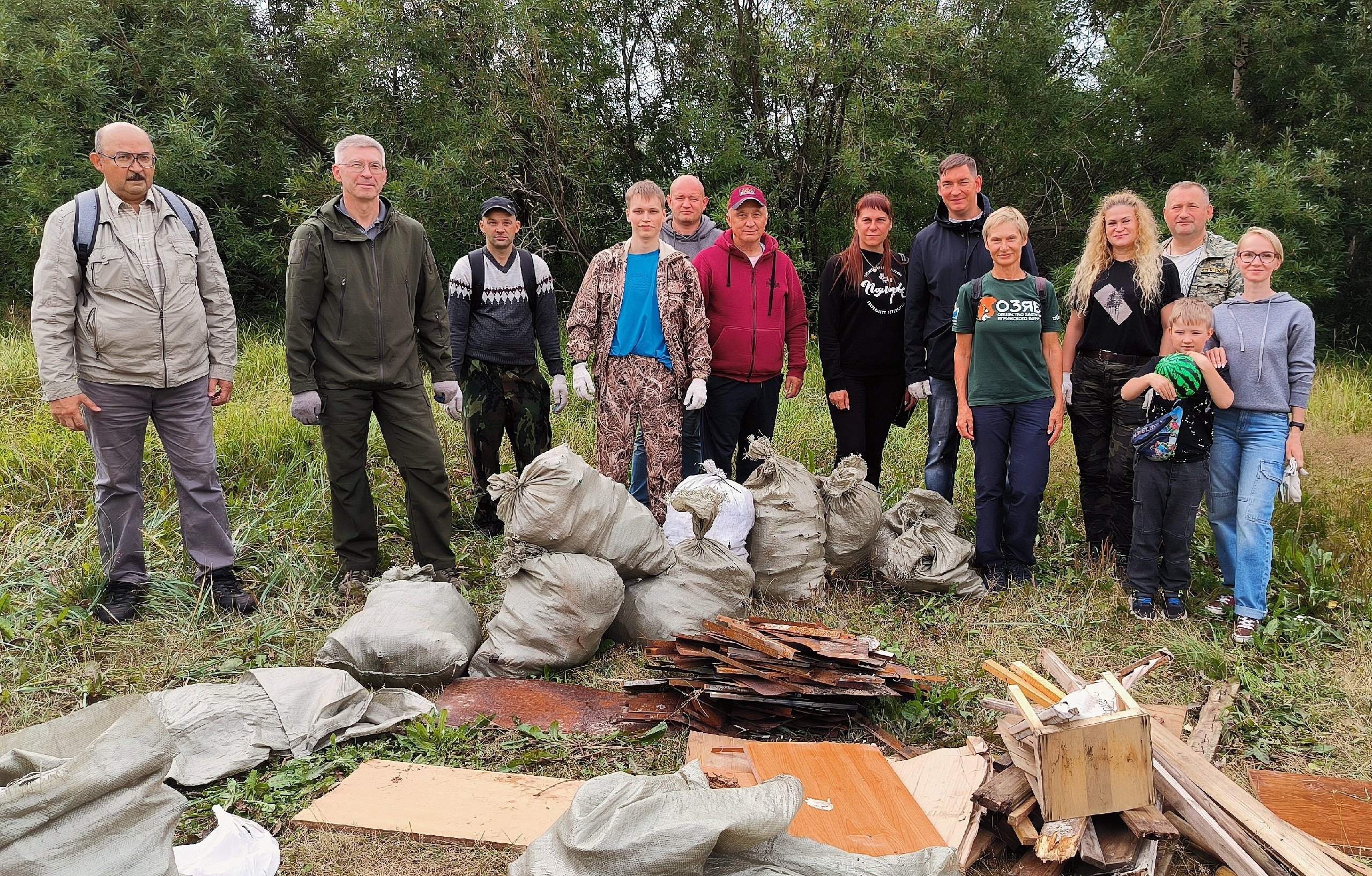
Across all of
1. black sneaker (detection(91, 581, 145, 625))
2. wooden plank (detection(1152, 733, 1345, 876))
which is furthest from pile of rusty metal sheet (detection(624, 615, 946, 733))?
black sneaker (detection(91, 581, 145, 625))

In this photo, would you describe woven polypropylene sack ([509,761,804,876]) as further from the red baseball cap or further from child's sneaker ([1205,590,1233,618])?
the red baseball cap

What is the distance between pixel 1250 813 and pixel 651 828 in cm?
167

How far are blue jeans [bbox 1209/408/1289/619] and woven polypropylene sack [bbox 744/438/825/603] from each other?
A: 1.84 metres

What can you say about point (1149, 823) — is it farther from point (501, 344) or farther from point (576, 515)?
point (501, 344)

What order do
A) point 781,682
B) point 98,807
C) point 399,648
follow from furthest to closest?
point 399,648 < point 781,682 < point 98,807

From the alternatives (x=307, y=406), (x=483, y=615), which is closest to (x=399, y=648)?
(x=483, y=615)

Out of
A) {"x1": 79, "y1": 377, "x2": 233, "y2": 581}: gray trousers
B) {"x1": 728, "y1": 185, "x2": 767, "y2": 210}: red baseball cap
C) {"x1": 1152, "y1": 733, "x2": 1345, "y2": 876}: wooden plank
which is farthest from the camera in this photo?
{"x1": 728, "y1": 185, "x2": 767, "y2": 210}: red baseball cap

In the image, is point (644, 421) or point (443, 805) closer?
point (443, 805)

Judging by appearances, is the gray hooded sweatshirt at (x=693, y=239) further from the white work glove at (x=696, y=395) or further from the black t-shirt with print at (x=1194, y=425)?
the black t-shirt with print at (x=1194, y=425)

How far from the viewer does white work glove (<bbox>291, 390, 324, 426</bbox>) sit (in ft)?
13.9

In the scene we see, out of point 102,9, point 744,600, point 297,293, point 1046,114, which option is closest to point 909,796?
point 744,600

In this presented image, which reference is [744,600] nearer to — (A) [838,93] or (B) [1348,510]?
(B) [1348,510]

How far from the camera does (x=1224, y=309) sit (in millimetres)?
4227

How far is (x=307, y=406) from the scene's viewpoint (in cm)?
424
